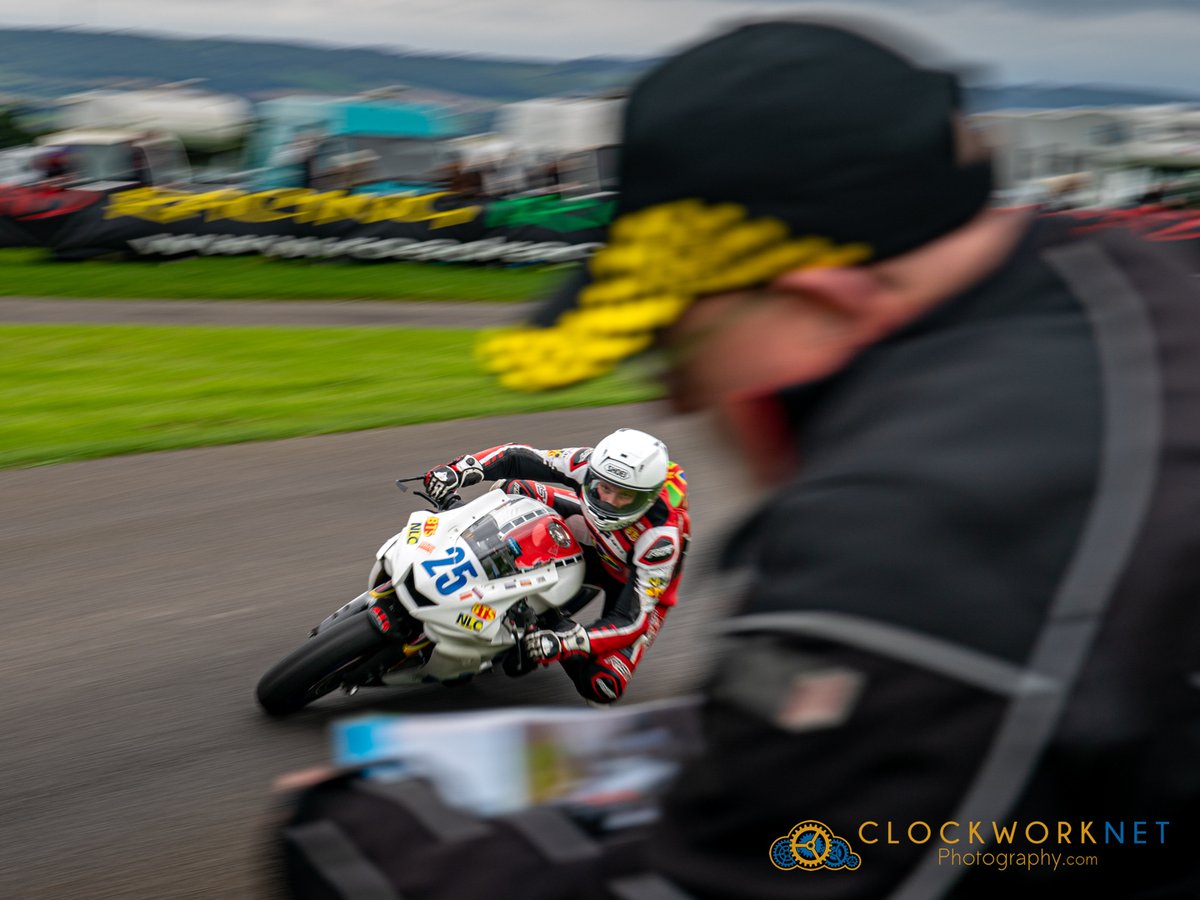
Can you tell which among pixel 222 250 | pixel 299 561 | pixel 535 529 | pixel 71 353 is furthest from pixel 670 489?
pixel 222 250

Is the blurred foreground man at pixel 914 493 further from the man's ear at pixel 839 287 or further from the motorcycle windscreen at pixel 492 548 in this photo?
the motorcycle windscreen at pixel 492 548

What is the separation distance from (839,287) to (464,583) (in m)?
4.05

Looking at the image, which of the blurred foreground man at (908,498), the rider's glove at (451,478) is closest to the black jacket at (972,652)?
the blurred foreground man at (908,498)

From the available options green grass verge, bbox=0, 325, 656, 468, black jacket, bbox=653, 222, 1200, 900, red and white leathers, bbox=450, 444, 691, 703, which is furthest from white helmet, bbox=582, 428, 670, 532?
green grass verge, bbox=0, 325, 656, 468

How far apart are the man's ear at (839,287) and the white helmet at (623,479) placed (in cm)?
393

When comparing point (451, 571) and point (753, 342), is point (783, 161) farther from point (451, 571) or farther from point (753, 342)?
point (451, 571)

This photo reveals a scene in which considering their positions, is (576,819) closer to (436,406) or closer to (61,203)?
(436,406)

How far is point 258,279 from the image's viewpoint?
64.8 ft

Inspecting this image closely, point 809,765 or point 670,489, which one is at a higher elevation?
point 809,765

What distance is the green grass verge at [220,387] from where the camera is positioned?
Result: 1037 centimetres

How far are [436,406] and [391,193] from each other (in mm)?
11347

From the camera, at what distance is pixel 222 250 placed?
2062 centimetres

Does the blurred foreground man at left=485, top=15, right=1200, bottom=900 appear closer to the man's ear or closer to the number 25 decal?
the man's ear

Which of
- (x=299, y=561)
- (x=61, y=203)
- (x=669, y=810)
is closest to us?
(x=669, y=810)
